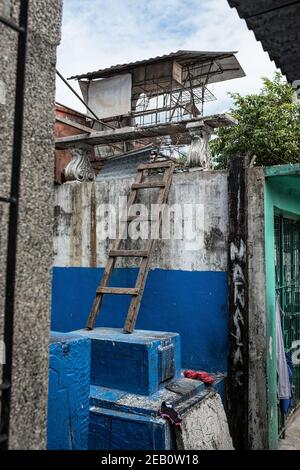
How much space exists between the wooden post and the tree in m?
9.37

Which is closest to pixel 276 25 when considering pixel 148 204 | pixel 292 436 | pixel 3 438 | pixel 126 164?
pixel 3 438

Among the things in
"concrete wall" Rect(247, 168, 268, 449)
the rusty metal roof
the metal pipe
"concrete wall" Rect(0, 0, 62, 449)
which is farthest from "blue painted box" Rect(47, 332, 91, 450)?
the rusty metal roof

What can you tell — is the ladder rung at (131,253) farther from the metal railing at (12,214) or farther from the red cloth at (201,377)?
the metal railing at (12,214)

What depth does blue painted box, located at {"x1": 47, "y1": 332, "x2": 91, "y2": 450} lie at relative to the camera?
101 inches

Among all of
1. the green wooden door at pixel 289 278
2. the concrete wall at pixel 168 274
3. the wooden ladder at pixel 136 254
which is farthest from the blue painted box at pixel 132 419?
the green wooden door at pixel 289 278

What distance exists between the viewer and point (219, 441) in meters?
3.96

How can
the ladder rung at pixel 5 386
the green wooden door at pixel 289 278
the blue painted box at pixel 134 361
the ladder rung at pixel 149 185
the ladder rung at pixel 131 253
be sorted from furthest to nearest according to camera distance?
1. the green wooden door at pixel 289 278
2. the ladder rung at pixel 149 185
3. the ladder rung at pixel 131 253
4. the blue painted box at pixel 134 361
5. the ladder rung at pixel 5 386

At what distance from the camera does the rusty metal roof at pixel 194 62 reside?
42.3 feet

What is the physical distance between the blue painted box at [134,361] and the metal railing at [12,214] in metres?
2.06

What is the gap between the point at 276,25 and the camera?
235cm

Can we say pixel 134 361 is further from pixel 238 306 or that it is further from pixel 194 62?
pixel 194 62

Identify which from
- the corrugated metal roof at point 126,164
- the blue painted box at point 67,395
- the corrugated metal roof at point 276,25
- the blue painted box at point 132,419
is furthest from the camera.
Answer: the corrugated metal roof at point 126,164

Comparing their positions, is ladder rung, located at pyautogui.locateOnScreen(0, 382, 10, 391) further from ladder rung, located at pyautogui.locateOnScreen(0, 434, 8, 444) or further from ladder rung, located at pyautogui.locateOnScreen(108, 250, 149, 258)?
ladder rung, located at pyautogui.locateOnScreen(108, 250, 149, 258)

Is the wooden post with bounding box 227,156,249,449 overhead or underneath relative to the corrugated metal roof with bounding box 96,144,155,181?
underneath
